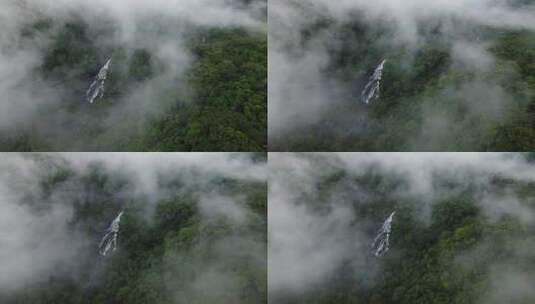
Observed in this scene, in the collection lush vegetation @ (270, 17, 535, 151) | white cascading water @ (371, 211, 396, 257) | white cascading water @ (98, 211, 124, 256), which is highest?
lush vegetation @ (270, 17, 535, 151)

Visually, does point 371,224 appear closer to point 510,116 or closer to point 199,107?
point 510,116

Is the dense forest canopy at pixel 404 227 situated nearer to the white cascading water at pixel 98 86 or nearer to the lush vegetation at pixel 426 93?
the lush vegetation at pixel 426 93

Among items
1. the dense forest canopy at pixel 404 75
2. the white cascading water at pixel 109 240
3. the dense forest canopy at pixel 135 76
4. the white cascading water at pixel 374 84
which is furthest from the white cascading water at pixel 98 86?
the white cascading water at pixel 374 84

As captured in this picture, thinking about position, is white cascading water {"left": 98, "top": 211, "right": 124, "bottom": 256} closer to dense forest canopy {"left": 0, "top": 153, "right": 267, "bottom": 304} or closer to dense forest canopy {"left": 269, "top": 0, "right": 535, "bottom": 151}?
dense forest canopy {"left": 0, "top": 153, "right": 267, "bottom": 304}

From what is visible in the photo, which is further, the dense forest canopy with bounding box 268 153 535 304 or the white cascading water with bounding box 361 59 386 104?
the white cascading water with bounding box 361 59 386 104

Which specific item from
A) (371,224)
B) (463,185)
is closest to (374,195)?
(371,224)

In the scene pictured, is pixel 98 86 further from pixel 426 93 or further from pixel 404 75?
pixel 426 93

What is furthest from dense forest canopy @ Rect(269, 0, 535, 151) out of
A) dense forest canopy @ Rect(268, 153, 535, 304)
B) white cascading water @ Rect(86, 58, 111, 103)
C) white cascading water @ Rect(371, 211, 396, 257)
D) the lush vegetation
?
white cascading water @ Rect(86, 58, 111, 103)
